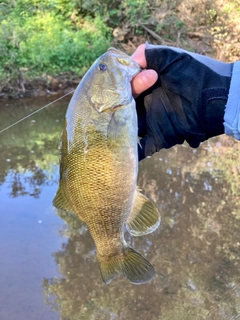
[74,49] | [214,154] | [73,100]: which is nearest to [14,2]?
[74,49]

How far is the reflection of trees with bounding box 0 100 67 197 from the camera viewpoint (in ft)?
A: 18.5

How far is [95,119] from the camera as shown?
164 cm

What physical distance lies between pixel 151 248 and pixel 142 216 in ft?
8.40

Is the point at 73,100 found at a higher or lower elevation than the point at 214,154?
higher

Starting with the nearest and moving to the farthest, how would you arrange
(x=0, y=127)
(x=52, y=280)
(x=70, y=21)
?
(x=52, y=280) → (x=0, y=127) → (x=70, y=21)

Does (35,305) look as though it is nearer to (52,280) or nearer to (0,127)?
(52,280)

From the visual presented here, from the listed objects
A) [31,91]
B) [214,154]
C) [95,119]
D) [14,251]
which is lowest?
[31,91]

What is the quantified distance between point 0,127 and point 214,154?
3.94 metres

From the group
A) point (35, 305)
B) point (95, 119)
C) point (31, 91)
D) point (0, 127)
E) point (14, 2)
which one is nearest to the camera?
point (95, 119)

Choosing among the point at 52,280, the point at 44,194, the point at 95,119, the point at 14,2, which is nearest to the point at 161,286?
the point at 52,280

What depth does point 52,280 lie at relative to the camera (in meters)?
3.85

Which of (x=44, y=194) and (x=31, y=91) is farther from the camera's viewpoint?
(x=31, y=91)

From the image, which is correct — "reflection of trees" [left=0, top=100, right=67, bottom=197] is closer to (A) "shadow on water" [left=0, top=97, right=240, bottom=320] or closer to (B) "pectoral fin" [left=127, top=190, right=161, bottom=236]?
Answer: (A) "shadow on water" [left=0, top=97, right=240, bottom=320]

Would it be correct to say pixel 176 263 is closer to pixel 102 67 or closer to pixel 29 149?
pixel 102 67
